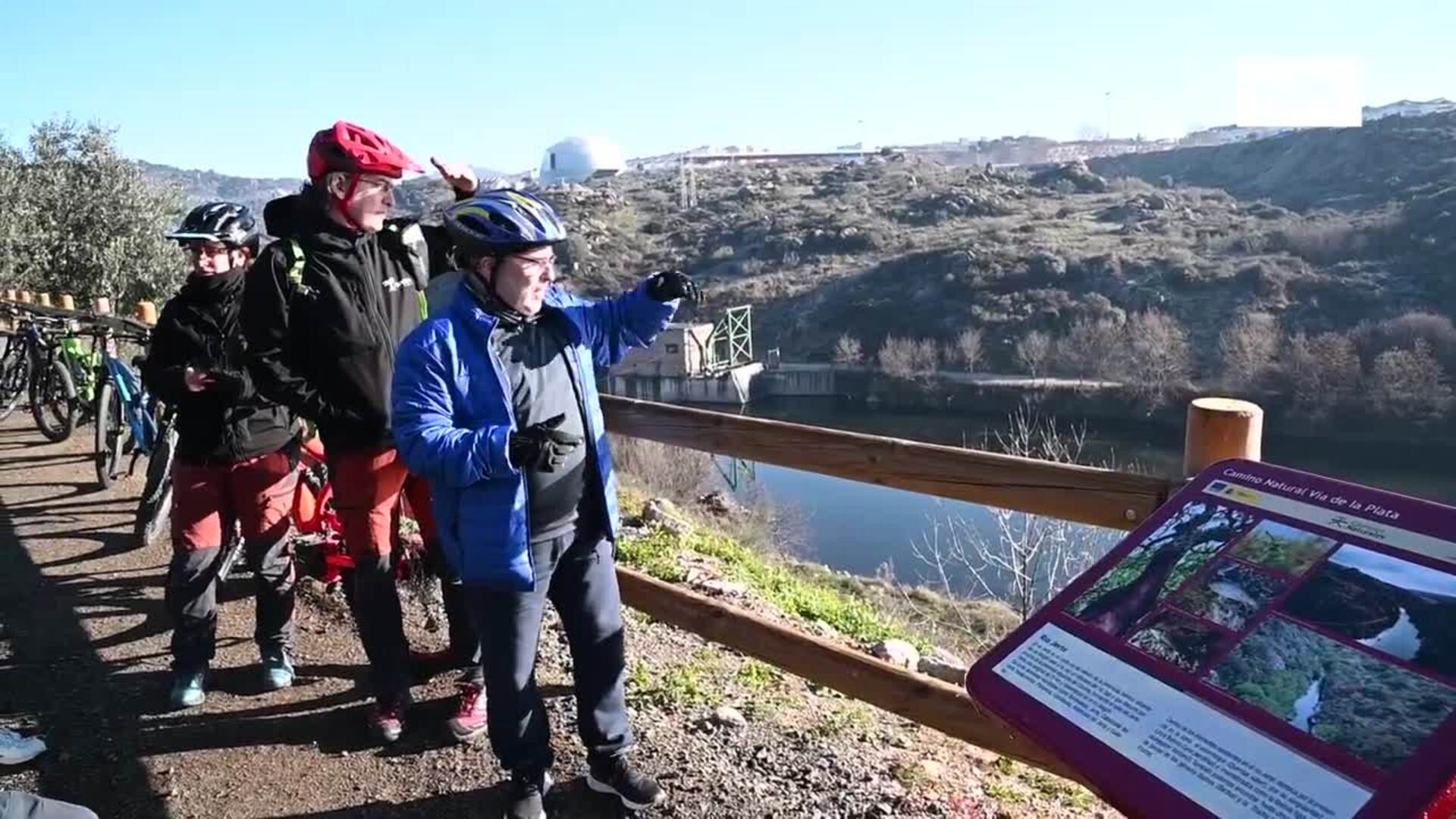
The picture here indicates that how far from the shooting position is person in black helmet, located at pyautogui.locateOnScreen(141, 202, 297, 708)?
395 centimetres

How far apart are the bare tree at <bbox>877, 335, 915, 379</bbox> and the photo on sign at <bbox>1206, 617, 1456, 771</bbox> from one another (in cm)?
5724

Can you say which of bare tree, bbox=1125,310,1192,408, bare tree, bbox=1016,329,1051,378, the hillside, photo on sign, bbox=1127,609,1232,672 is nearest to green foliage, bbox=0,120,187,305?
photo on sign, bbox=1127,609,1232,672

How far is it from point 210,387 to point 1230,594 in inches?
141

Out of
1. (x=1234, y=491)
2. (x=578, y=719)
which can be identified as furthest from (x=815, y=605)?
(x=1234, y=491)

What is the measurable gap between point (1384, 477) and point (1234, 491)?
41357 mm

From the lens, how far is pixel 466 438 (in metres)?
2.58

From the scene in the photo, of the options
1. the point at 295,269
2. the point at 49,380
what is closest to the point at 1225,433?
the point at 295,269

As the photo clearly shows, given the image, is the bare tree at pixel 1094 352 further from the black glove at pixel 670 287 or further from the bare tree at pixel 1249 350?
the black glove at pixel 670 287

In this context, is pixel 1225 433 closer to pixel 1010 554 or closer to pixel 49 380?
pixel 49 380

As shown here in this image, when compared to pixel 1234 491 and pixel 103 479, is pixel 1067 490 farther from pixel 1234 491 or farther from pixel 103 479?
pixel 103 479

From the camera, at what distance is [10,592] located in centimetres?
529

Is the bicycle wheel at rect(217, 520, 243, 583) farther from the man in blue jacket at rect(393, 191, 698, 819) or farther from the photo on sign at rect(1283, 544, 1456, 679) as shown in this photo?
the photo on sign at rect(1283, 544, 1456, 679)

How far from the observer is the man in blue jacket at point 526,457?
105 inches

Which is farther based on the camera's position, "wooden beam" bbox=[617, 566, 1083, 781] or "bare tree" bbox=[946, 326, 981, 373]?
"bare tree" bbox=[946, 326, 981, 373]
